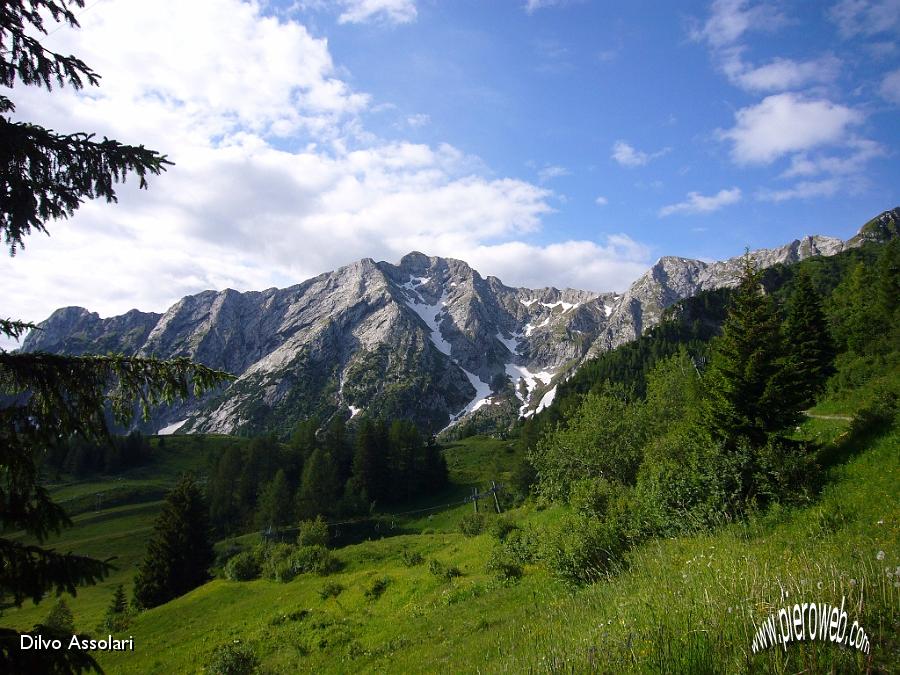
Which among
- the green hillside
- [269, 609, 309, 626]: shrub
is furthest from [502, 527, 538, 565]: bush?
[269, 609, 309, 626]: shrub

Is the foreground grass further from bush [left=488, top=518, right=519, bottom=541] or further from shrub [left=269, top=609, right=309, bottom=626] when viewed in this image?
bush [left=488, top=518, right=519, bottom=541]

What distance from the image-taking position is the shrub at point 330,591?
27281mm

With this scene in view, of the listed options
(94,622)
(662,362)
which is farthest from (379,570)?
(662,362)

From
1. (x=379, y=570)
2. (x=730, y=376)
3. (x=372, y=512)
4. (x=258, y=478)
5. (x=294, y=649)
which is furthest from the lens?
(x=258, y=478)

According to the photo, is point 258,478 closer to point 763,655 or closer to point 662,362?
point 662,362

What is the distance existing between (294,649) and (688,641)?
63.6 ft

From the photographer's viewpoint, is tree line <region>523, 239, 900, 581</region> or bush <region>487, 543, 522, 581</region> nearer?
tree line <region>523, 239, 900, 581</region>

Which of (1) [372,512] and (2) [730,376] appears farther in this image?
(1) [372,512]

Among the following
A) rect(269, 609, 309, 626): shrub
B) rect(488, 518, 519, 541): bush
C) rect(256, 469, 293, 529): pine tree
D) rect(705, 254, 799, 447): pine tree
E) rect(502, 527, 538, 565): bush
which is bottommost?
rect(256, 469, 293, 529): pine tree

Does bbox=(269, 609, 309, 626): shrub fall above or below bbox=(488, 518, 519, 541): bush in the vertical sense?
above

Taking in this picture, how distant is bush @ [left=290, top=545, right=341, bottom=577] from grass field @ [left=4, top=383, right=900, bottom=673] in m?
0.94

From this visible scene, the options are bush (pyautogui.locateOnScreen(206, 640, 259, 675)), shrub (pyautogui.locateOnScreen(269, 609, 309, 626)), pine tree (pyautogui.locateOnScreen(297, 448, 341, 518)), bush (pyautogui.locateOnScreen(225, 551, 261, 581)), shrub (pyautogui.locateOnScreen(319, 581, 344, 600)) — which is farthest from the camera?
pine tree (pyautogui.locateOnScreen(297, 448, 341, 518))

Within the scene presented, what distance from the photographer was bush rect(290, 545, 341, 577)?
33.9 metres

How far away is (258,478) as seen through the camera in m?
90.3
